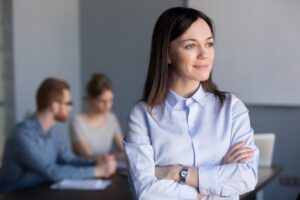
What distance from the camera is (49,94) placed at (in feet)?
10.3

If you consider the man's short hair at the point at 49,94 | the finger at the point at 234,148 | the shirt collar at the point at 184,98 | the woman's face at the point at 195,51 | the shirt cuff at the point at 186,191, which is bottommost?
the man's short hair at the point at 49,94

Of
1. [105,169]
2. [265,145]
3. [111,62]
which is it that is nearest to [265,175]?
[265,145]

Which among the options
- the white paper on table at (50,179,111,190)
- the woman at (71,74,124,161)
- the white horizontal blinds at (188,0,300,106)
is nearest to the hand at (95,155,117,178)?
the white paper on table at (50,179,111,190)

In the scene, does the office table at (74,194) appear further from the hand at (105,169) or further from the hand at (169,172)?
the hand at (169,172)

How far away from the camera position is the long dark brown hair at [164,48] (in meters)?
1.39

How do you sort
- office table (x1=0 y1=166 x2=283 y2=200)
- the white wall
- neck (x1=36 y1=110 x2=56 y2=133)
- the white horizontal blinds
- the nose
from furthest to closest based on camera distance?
the white wall, the white horizontal blinds, neck (x1=36 y1=110 x2=56 y2=133), office table (x1=0 y1=166 x2=283 y2=200), the nose

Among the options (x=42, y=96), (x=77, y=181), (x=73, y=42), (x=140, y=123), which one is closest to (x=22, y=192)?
(x=77, y=181)

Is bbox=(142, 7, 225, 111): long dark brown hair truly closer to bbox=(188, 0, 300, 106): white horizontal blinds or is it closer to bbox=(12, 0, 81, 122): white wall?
bbox=(188, 0, 300, 106): white horizontal blinds

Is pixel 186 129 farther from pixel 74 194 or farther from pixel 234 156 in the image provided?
pixel 74 194

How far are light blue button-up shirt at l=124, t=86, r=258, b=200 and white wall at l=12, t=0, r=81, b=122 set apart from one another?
10.8 ft

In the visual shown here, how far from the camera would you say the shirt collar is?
1.43m

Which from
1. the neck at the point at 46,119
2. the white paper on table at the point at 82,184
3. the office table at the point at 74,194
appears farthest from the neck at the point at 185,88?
the neck at the point at 46,119

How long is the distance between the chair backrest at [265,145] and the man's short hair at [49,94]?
128 centimetres

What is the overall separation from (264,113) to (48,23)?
2.32m
